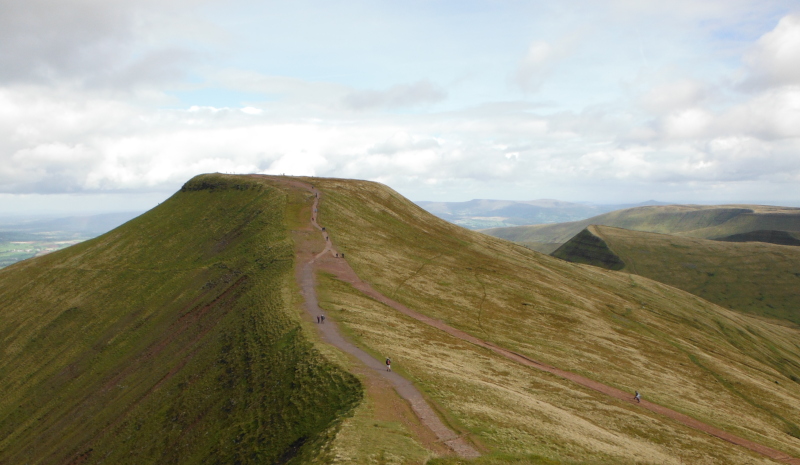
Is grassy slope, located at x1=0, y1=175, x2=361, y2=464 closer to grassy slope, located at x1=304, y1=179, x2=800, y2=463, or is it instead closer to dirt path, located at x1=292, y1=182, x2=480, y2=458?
dirt path, located at x1=292, y1=182, x2=480, y2=458

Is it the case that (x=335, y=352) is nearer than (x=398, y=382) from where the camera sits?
No

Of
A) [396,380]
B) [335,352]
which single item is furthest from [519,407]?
[335,352]

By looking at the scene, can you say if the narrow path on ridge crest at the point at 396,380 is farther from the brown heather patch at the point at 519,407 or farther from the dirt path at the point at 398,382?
the brown heather patch at the point at 519,407

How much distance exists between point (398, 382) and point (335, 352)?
9775 millimetres

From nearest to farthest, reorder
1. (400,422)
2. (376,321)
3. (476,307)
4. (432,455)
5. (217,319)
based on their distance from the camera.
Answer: (432,455), (400,422), (376,321), (217,319), (476,307)

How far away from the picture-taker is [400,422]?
38.3 meters

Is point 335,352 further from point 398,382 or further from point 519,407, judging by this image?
point 519,407

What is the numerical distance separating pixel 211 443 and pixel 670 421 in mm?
61029

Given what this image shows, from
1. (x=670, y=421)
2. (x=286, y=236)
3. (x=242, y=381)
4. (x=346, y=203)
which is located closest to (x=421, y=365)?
(x=242, y=381)

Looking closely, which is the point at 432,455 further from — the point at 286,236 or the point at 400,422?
the point at 286,236

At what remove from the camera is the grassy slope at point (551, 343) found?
4638cm

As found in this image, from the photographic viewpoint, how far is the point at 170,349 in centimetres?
7262

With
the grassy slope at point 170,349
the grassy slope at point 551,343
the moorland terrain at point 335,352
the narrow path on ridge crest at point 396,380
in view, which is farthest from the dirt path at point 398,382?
the grassy slope at point 170,349

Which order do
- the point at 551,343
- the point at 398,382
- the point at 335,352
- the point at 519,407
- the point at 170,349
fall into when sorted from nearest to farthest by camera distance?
1. the point at 398,382
2. the point at 519,407
3. the point at 335,352
4. the point at 170,349
5. the point at 551,343
